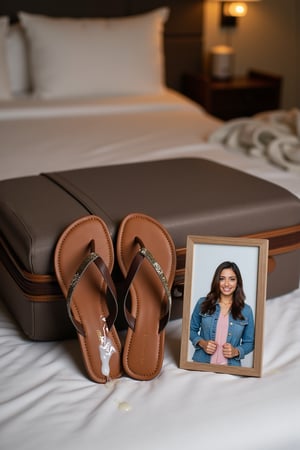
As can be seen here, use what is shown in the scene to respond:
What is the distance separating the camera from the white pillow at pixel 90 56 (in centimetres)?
273

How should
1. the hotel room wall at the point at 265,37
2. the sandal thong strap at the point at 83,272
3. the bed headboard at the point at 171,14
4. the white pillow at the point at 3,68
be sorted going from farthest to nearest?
the hotel room wall at the point at 265,37 → the bed headboard at the point at 171,14 → the white pillow at the point at 3,68 → the sandal thong strap at the point at 83,272

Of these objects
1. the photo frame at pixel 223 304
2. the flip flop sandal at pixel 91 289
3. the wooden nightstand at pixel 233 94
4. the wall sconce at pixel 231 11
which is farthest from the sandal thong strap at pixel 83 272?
the wall sconce at pixel 231 11

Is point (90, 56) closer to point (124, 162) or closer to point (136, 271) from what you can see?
point (124, 162)

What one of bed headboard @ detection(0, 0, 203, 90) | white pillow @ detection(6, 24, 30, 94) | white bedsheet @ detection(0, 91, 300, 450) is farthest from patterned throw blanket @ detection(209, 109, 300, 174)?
bed headboard @ detection(0, 0, 203, 90)

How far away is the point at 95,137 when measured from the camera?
2211 mm

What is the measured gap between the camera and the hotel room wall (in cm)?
358

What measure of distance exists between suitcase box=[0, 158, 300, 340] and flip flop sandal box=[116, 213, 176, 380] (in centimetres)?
4

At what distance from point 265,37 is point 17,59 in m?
1.63

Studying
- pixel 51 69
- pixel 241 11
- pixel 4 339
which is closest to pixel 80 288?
pixel 4 339

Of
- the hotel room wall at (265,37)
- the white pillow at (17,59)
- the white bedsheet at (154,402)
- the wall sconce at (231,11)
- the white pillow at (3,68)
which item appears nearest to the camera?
the white bedsheet at (154,402)

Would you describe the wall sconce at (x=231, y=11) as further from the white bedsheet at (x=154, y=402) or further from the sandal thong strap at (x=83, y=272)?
the sandal thong strap at (x=83, y=272)

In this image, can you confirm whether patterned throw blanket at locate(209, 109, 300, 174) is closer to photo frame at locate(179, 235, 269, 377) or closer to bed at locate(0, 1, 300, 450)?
bed at locate(0, 1, 300, 450)

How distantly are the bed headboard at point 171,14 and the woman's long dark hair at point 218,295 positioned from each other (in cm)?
231

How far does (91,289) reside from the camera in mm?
1078
